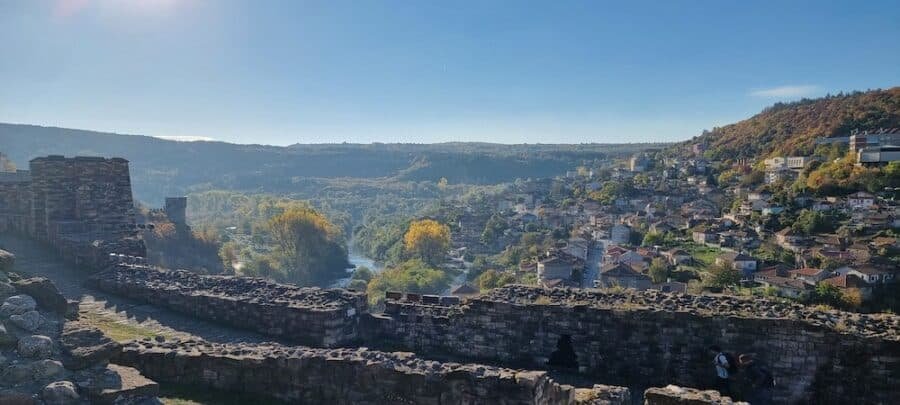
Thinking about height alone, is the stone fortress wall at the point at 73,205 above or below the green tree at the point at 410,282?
above

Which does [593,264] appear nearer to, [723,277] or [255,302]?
[723,277]

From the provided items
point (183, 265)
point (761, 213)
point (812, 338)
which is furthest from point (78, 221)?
point (761, 213)

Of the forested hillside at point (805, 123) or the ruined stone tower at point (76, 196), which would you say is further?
the forested hillside at point (805, 123)

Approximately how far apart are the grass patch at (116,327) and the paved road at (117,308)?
82mm

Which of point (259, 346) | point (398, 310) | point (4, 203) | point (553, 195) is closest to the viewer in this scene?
point (259, 346)

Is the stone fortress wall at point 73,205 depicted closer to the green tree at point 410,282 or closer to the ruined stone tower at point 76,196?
the ruined stone tower at point 76,196

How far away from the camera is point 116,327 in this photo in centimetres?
1197

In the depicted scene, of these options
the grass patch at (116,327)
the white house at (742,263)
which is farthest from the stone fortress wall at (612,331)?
the white house at (742,263)

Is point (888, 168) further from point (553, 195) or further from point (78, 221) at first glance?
point (78, 221)

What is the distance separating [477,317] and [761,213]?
260ft

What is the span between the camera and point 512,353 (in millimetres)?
11500

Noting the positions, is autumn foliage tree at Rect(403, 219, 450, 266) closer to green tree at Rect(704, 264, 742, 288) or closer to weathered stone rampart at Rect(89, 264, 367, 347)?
green tree at Rect(704, 264, 742, 288)

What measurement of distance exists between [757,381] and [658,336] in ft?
5.48

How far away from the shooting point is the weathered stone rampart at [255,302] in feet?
39.2
